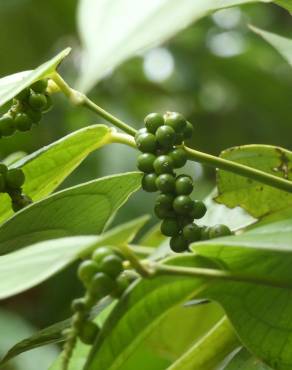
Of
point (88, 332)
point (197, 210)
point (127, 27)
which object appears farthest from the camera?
point (197, 210)

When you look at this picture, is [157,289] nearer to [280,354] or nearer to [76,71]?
[280,354]

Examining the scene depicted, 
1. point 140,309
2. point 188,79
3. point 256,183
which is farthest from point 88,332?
point 188,79

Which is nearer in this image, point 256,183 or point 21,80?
point 21,80

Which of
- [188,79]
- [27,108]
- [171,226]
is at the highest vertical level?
[27,108]

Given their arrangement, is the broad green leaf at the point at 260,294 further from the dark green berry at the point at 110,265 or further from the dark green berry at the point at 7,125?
the dark green berry at the point at 7,125

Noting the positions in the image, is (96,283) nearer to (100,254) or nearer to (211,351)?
(100,254)

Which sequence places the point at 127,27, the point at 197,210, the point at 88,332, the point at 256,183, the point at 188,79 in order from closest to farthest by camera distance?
the point at 127,27 < the point at 88,332 < the point at 197,210 < the point at 256,183 < the point at 188,79
